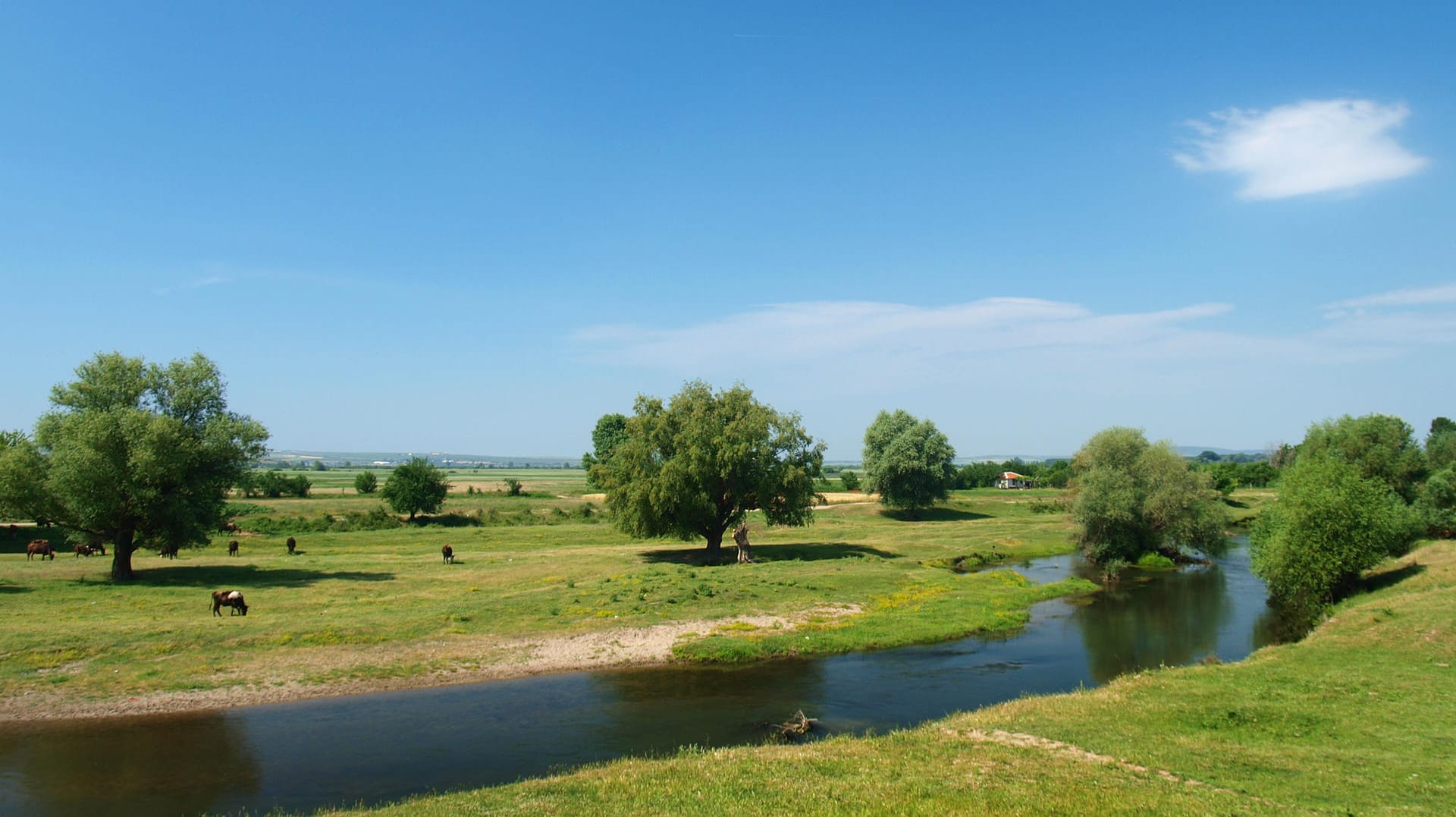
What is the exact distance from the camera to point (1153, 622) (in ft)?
123

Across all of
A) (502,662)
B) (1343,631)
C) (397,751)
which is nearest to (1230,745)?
(1343,631)

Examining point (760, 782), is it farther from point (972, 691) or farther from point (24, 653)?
point (24, 653)

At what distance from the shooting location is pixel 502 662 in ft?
94.2

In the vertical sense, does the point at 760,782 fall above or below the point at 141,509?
below

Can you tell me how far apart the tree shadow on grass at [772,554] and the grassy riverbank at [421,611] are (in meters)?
0.40

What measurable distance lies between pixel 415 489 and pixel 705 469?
4491 cm

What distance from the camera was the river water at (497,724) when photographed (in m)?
17.8

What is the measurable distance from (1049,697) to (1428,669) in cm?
1065

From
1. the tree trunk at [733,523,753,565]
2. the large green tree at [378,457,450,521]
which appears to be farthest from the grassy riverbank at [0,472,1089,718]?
the large green tree at [378,457,450,521]

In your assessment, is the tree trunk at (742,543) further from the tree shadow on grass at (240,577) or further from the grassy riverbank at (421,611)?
the tree shadow on grass at (240,577)

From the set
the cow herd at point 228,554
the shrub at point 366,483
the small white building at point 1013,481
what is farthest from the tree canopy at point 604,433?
the small white building at point 1013,481

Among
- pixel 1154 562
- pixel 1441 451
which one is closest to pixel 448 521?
pixel 1154 562

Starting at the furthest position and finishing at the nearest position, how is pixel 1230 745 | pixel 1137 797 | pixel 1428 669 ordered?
pixel 1428 669
pixel 1230 745
pixel 1137 797

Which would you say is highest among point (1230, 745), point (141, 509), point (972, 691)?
point (141, 509)
